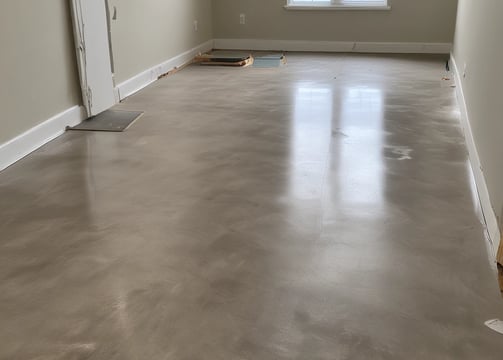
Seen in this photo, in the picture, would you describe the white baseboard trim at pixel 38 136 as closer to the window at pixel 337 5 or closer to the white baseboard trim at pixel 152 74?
the white baseboard trim at pixel 152 74

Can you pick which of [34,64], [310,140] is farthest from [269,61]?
[34,64]

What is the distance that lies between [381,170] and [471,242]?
2.77 feet

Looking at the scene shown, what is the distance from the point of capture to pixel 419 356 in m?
1.50

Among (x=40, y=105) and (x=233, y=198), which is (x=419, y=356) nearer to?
(x=233, y=198)

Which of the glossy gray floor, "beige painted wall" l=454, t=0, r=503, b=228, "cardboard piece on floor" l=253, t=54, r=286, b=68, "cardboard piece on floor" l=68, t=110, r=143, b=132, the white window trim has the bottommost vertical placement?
the glossy gray floor

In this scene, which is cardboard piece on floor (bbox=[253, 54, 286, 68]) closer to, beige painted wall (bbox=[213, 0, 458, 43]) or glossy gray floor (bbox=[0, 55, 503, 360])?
beige painted wall (bbox=[213, 0, 458, 43])

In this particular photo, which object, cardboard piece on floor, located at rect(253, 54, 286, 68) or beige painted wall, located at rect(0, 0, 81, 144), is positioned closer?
beige painted wall, located at rect(0, 0, 81, 144)

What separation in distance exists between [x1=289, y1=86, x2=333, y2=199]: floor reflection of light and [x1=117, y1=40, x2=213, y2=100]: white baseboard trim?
1.41m

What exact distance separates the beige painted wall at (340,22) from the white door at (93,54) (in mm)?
3438

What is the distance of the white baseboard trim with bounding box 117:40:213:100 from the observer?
185 inches

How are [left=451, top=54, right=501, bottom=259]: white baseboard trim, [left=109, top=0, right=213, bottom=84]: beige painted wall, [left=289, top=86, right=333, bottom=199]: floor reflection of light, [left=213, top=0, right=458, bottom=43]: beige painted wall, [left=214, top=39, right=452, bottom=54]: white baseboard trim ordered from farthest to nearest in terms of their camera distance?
[left=214, top=39, right=452, bottom=54]: white baseboard trim → [left=213, top=0, right=458, bottom=43]: beige painted wall → [left=109, top=0, right=213, bottom=84]: beige painted wall → [left=289, top=86, right=333, bottom=199]: floor reflection of light → [left=451, top=54, right=501, bottom=259]: white baseboard trim

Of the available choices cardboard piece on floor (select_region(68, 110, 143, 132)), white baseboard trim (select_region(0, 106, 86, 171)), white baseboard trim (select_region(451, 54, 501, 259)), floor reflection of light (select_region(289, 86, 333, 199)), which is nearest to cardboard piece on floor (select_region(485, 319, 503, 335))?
white baseboard trim (select_region(451, 54, 501, 259))

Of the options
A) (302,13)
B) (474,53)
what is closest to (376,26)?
(302,13)

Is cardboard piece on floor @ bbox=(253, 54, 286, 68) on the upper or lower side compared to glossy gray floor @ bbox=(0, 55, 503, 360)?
upper
